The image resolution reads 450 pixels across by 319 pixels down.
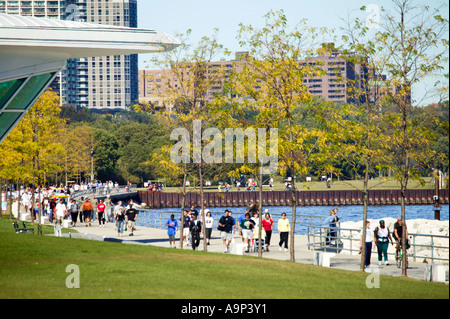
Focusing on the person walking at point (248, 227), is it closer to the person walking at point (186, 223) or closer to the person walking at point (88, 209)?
the person walking at point (186, 223)

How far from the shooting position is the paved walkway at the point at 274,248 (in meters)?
21.6

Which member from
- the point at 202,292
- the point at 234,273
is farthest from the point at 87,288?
the point at 234,273

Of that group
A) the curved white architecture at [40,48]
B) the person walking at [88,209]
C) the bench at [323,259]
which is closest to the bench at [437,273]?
the bench at [323,259]

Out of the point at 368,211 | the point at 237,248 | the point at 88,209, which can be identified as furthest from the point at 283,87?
the point at 368,211

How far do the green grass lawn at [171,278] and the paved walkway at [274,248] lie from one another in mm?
4592

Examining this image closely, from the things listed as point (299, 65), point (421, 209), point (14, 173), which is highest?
point (299, 65)

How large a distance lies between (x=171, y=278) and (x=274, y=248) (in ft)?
47.6

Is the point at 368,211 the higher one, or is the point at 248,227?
the point at 248,227

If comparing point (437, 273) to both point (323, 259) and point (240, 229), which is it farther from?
point (240, 229)

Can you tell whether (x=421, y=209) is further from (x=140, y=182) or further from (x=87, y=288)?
(x=87, y=288)

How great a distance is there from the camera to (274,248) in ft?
92.9

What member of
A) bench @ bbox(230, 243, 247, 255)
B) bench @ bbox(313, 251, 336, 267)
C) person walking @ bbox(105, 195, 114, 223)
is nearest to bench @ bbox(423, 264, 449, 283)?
bench @ bbox(313, 251, 336, 267)

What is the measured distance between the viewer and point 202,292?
12.7 meters
